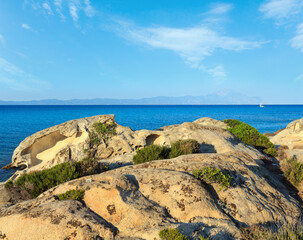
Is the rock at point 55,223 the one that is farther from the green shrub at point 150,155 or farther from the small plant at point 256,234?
the green shrub at point 150,155

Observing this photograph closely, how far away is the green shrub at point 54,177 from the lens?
32.1 ft

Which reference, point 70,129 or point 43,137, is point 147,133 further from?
point 43,137

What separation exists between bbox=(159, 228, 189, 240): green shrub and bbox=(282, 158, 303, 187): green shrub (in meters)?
9.90

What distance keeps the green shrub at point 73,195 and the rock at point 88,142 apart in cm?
1065

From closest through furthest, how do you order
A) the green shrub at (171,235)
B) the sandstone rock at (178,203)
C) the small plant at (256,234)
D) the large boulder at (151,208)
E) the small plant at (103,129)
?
the green shrub at (171,235) < the small plant at (256,234) < the large boulder at (151,208) < the sandstone rock at (178,203) < the small plant at (103,129)

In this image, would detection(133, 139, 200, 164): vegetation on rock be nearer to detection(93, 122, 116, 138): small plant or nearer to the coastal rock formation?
detection(93, 122, 116, 138): small plant

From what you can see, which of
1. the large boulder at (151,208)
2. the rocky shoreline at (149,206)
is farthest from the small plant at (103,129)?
the large boulder at (151,208)

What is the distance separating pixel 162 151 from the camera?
1501 cm

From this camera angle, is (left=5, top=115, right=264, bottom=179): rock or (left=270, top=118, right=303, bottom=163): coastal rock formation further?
(left=270, top=118, right=303, bottom=163): coastal rock formation

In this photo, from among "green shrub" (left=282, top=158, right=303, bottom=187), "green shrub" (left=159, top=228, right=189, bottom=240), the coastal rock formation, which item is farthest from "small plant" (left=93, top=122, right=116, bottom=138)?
the coastal rock formation

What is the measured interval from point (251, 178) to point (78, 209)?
6812 mm

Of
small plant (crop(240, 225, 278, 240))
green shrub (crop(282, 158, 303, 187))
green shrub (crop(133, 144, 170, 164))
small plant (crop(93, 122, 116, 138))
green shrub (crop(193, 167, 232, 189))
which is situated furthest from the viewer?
small plant (crop(93, 122, 116, 138))

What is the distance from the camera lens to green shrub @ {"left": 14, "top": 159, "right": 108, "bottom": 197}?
980 centimetres

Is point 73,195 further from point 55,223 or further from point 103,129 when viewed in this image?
point 103,129
